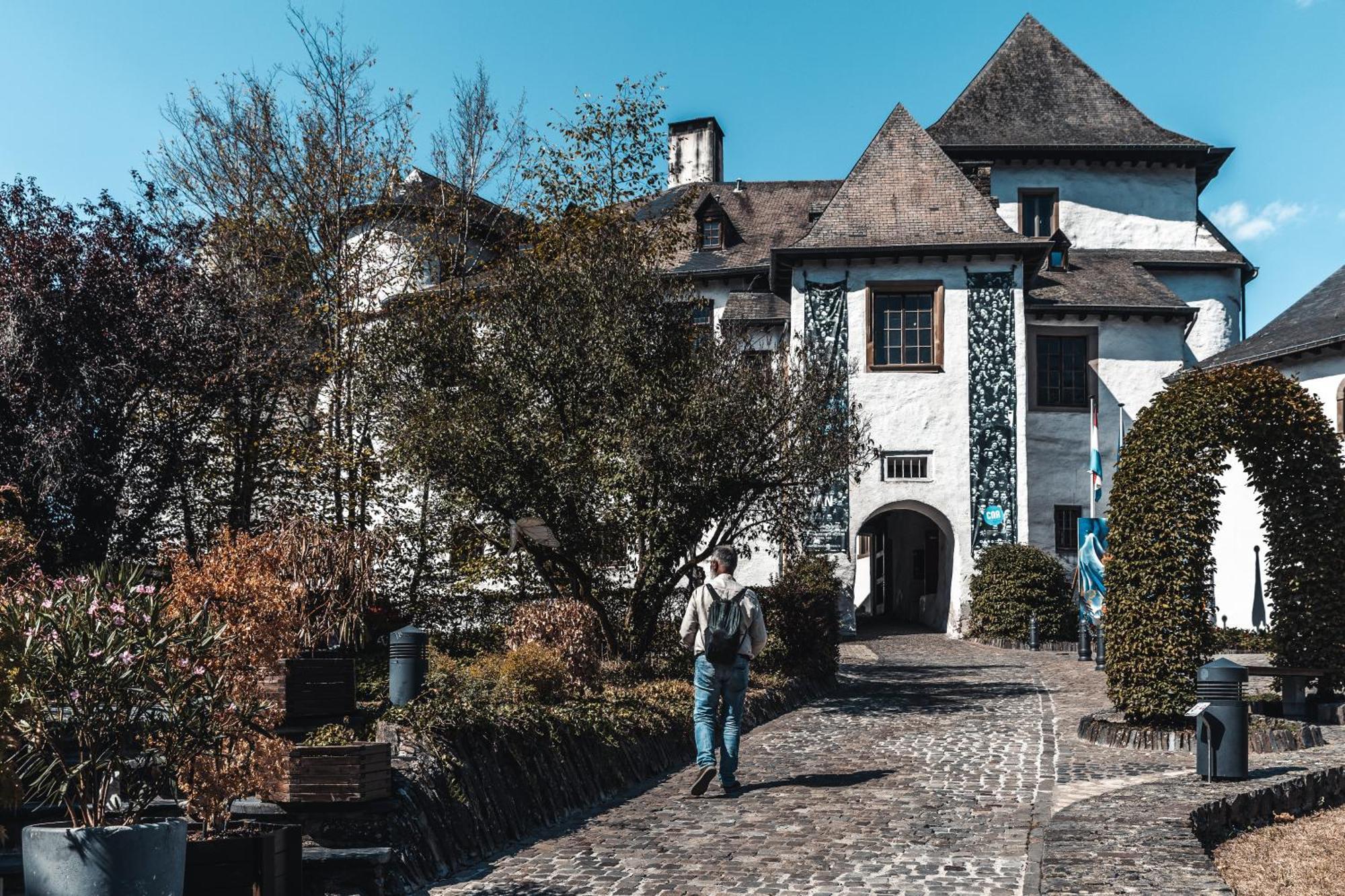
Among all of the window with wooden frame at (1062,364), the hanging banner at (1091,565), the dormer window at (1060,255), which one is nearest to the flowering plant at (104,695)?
the hanging banner at (1091,565)

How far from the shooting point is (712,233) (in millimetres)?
34094

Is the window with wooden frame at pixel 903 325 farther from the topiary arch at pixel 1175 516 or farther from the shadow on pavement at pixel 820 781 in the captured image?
the shadow on pavement at pixel 820 781

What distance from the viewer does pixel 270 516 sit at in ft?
68.2

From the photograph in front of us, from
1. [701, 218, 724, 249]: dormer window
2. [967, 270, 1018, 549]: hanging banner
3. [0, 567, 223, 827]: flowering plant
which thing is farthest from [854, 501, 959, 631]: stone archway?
[0, 567, 223, 827]: flowering plant

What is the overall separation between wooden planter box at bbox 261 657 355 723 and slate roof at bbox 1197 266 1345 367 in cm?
2102

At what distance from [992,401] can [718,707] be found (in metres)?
20.4

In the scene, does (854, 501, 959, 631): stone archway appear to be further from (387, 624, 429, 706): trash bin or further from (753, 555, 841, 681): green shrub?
(387, 624, 429, 706): trash bin

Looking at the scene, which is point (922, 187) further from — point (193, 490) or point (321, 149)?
point (193, 490)

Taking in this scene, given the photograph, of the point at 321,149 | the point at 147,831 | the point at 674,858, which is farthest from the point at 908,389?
the point at 147,831

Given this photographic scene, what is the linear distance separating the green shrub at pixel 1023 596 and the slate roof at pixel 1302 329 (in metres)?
5.40

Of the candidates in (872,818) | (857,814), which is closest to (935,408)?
(857,814)

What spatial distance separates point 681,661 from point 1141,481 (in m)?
5.87

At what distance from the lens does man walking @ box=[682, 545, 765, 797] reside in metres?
9.59

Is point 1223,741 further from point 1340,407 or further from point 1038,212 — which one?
point 1038,212
